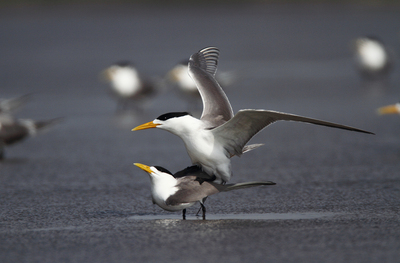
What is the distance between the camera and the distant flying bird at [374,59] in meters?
13.2

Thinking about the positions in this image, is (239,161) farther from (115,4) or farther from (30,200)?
(115,4)

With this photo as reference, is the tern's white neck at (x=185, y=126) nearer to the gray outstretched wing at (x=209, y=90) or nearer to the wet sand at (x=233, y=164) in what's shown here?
the gray outstretched wing at (x=209, y=90)

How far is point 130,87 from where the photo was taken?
11016mm

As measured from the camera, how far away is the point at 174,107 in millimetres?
10703

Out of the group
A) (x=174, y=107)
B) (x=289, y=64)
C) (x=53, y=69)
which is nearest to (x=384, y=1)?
(x=289, y=64)

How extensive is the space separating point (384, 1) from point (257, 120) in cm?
2758

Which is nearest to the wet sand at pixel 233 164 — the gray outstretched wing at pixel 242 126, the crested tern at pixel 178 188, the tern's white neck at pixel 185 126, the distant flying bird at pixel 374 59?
the crested tern at pixel 178 188

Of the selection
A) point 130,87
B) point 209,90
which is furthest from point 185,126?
point 130,87

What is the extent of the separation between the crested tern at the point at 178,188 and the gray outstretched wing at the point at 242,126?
34cm

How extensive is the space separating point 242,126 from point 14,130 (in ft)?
12.7

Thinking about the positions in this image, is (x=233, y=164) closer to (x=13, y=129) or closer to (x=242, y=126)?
(x=242, y=126)

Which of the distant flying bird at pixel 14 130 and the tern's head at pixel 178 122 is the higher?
the tern's head at pixel 178 122

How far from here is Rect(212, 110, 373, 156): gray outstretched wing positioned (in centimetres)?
462

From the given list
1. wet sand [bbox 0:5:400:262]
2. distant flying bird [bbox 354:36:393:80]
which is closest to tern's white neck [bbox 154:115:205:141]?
wet sand [bbox 0:5:400:262]
